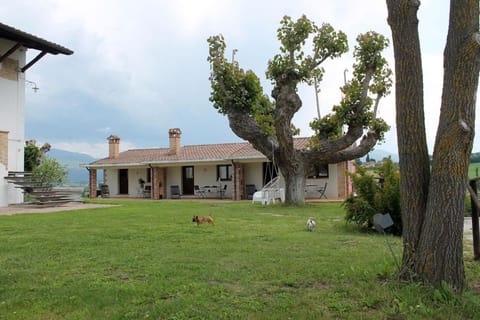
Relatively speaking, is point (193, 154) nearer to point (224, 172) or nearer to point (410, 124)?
point (224, 172)

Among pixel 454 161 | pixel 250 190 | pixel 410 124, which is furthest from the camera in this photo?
pixel 250 190

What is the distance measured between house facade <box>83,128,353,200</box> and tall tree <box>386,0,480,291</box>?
17.6 metres

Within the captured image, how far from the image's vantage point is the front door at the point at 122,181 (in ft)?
94.4

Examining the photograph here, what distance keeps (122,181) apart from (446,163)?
2743 centimetres

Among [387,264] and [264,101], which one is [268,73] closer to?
[264,101]

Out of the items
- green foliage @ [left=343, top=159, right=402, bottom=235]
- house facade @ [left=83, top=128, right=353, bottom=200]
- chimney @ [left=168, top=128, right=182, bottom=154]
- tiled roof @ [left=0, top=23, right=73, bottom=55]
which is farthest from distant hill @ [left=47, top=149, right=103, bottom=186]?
green foliage @ [left=343, top=159, right=402, bottom=235]

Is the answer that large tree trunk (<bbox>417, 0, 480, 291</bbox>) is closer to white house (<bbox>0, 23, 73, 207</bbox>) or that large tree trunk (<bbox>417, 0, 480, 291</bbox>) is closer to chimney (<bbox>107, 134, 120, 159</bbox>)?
white house (<bbox>0, 23, 73, 207</bbox>)

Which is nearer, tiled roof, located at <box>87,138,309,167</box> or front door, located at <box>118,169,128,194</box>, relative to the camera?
tiled roof, located at <box>87,138,309,167</box>

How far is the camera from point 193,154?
2566cm

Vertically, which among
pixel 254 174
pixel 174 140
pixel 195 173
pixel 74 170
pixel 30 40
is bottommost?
pixel 254 174

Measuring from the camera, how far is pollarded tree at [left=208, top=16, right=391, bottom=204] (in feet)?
47.0

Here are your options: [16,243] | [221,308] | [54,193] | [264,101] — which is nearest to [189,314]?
[221,308]

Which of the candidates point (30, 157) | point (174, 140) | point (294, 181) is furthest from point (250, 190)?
point (30, 157)

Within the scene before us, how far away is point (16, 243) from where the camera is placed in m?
6.45
